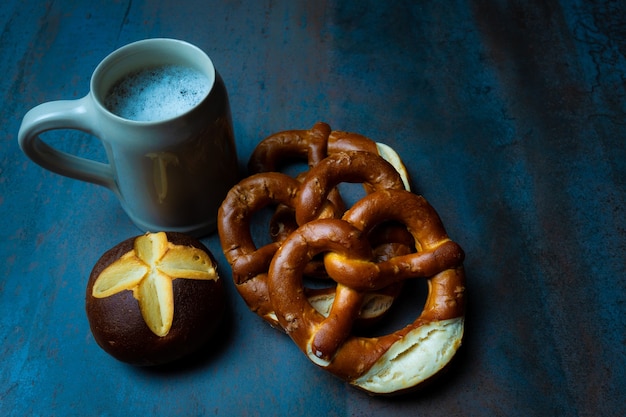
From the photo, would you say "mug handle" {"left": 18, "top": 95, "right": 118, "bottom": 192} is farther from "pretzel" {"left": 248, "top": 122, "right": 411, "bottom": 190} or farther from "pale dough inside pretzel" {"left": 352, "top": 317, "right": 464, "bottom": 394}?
"pale dough inside pretzel" {"left": 352, "top": 317, "right": 464, "bottom": 394}

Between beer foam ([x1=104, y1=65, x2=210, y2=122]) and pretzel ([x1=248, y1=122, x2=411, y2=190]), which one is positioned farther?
pretzel ([x1=248, y1=122, x2=411, y2=190])

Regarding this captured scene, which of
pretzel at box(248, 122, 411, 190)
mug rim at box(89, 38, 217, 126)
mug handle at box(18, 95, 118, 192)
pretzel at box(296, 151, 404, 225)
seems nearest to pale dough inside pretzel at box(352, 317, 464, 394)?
pretzel at box(296, 151, 404, 225)

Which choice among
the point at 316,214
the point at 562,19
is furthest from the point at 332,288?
the point at 562,19

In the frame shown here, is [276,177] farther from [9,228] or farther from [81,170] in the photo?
[9,228]

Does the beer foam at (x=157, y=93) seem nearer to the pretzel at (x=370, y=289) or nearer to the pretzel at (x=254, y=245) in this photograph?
the pretzel at (x=254, y=245)

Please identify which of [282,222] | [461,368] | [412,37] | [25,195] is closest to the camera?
A: [461,368]

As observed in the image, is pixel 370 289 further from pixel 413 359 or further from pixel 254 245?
pixel 254 245

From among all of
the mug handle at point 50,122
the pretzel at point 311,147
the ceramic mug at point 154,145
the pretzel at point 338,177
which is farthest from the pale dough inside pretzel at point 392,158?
the mug handle at point 50,122
